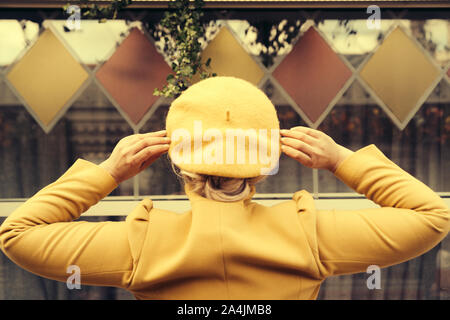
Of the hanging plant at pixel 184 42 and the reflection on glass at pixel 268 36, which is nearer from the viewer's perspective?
the hanging plant at pixel 184 42

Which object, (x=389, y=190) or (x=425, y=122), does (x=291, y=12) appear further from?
(x=389, y=190)

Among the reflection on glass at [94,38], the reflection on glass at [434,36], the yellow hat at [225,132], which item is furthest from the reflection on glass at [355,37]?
the yellow hat at [225,132]

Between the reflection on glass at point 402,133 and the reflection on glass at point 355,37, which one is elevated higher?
the reflection on glass at point 355,37

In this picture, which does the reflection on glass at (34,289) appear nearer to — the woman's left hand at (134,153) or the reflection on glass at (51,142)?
the reflection on glass at (51,142)

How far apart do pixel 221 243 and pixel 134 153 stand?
1.14ft

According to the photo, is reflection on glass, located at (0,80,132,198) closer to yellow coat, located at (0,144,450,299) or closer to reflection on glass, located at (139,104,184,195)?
reflection on glass, located at (139,104,184,195)

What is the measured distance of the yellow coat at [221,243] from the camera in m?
0.78

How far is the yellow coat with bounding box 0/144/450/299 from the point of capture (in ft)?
2.56

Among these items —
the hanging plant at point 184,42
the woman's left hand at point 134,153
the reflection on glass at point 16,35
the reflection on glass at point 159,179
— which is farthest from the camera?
the reflection on glass at point 159,179

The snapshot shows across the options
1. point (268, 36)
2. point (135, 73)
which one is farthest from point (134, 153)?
point (268, 36)

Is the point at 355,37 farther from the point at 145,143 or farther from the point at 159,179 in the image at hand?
the point at 145,143

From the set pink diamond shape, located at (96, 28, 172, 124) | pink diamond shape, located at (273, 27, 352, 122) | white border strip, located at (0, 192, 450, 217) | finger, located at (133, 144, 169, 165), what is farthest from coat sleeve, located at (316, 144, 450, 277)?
pink diamond shape, located at (96, 28, 172, 124)

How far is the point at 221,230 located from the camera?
777 millimetres
